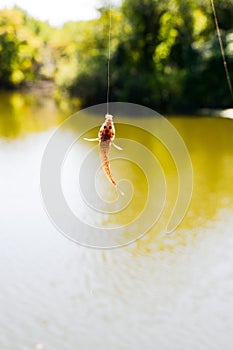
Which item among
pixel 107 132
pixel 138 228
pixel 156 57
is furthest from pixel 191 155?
pixel 156 57

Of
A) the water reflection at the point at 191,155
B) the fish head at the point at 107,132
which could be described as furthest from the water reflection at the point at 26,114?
the fish head at the point at 107,132

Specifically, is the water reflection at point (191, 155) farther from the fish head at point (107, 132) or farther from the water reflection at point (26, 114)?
the fish head at point (107, 132)

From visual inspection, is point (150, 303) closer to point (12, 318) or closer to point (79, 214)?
point (12, 318)

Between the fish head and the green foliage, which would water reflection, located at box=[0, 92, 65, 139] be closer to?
the green foliage

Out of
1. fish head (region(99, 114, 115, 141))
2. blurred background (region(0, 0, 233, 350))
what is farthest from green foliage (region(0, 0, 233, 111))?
fish head (region(99, 114, 115, 141))

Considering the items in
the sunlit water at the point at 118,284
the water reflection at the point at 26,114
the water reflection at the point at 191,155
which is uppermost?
the water reflection at the point at 26,114
